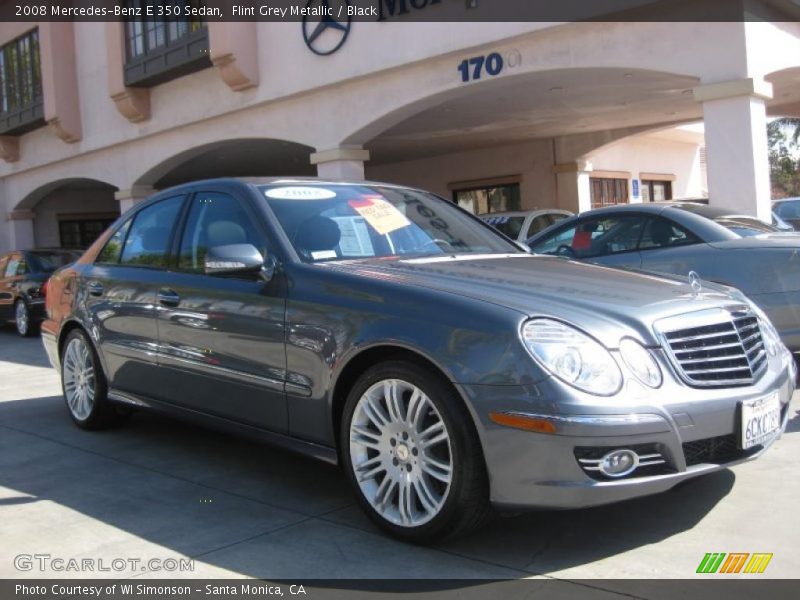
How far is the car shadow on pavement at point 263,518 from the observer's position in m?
3.54

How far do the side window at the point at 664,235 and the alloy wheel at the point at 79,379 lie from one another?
14.6 ft

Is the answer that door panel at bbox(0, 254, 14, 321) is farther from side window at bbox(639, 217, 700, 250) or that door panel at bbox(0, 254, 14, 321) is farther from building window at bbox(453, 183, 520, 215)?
side window at bbox(639, 217, 700, 250)

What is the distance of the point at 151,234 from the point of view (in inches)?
214

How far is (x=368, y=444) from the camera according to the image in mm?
3779

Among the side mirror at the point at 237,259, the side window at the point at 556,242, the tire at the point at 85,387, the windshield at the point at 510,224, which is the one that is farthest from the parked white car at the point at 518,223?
the side mirror at the point at 237,259

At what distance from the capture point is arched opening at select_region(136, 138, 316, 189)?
17.5 meters

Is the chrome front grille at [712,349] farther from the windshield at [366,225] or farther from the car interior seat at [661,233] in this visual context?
the car interior seat at [661,233]

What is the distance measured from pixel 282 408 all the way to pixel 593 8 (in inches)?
312

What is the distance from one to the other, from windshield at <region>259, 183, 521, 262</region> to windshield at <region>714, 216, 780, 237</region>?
2.75 meters

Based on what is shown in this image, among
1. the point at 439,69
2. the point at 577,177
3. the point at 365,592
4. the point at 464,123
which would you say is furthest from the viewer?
the point at 577,177

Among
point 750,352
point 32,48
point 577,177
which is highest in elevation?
point 32,48

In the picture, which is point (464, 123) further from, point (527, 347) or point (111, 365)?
point (527, 347)

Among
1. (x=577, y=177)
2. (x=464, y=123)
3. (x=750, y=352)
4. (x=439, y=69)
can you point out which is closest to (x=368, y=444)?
(x=750, y=352)

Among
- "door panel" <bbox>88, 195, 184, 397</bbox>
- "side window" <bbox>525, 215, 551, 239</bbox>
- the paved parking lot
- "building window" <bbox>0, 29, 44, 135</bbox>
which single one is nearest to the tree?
"side window" <bbox>525, 215, 551, 239</bbox>
